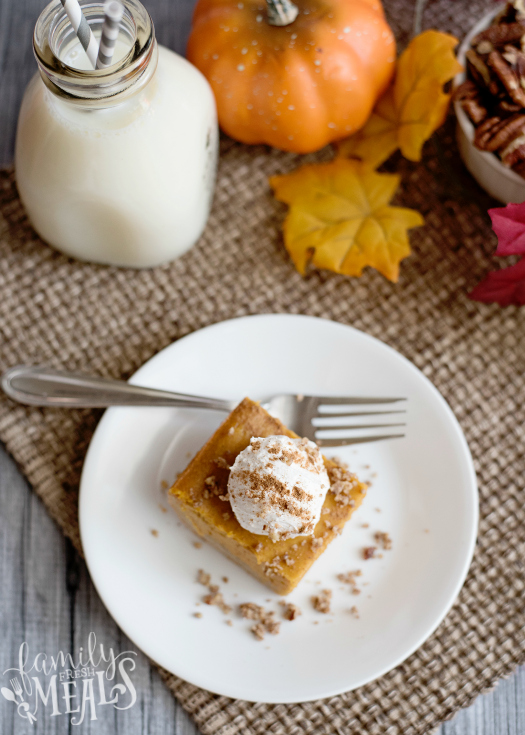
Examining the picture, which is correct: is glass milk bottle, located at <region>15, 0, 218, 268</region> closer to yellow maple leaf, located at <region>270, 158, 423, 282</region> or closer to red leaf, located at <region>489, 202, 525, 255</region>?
yellow maple leaf, located at <region>270, 158, 423, 282</region>

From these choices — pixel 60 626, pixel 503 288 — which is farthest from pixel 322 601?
pixel 503 288

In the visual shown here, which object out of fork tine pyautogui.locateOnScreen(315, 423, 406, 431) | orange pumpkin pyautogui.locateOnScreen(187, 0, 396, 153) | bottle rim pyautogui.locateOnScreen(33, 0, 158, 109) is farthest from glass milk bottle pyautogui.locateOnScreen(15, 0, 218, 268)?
fork tine pyautogui.locateOnScreen(315, 423, 406, 431)

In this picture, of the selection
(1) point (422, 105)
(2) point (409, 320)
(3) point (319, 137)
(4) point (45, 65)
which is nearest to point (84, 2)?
(4) point (45, 65)

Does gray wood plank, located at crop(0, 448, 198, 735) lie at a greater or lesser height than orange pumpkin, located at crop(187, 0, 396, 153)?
lesser

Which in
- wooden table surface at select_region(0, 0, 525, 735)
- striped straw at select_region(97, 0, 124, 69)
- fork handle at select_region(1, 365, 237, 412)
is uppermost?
striped straw at select_region(97, 0, 124, 69)

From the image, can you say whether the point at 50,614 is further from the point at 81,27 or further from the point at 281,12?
the point at 281,12
